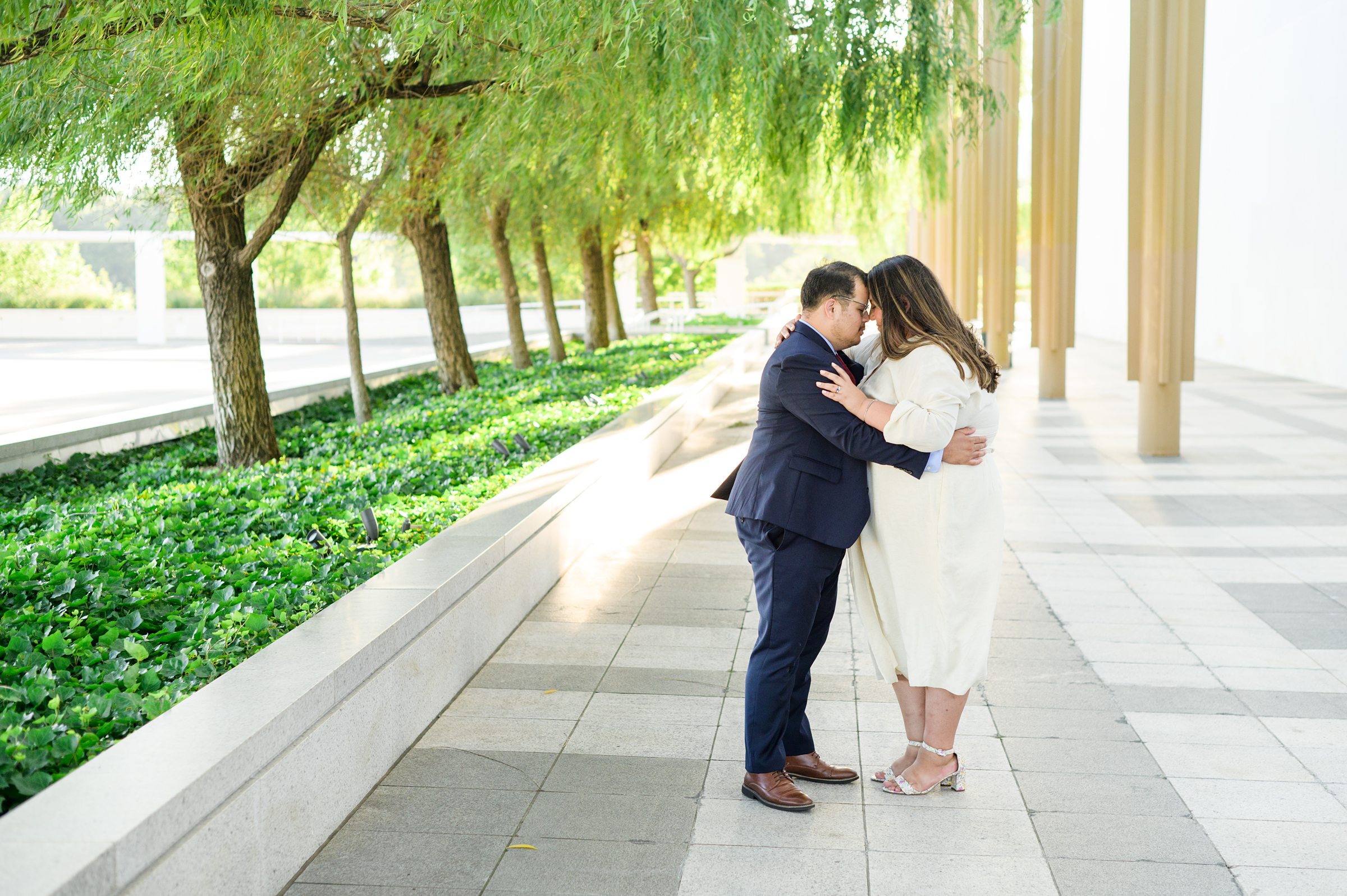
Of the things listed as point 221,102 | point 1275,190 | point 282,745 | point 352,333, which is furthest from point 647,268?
point 282,745

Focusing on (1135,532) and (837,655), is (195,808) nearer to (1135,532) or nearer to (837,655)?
(837,655)

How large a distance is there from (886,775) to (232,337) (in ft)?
21.4

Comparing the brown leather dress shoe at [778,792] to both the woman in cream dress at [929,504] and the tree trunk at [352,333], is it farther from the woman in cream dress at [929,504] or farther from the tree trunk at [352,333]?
the tree trunk at [352,333]

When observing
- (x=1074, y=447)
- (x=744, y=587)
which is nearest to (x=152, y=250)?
(x=1074, y=447)

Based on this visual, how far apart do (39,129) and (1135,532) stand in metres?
6.90

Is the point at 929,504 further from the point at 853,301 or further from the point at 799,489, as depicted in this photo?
the point at 853,301

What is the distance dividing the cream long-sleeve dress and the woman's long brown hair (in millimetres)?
30

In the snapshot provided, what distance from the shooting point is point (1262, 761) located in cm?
386

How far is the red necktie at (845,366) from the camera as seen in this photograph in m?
3.40

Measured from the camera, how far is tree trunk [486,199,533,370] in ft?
50.7

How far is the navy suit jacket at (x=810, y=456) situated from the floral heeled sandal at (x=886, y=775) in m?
0.76

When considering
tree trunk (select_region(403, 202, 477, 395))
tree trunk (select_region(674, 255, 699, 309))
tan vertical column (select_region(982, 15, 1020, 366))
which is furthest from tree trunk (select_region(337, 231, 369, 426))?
tree trunk (select_region(674, 255, 699, 309))

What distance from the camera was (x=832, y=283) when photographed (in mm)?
3393

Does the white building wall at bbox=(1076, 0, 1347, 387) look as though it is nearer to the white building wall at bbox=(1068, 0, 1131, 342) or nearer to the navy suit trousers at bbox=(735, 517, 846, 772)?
the white building wall at bbox=(1068, 0, 1131, 342)
